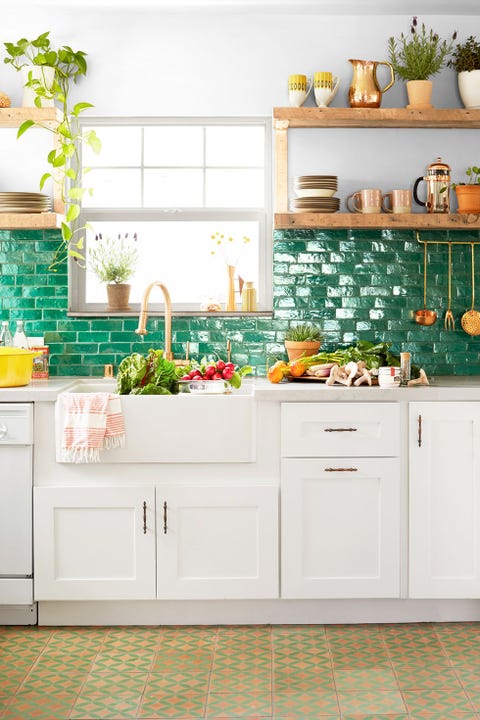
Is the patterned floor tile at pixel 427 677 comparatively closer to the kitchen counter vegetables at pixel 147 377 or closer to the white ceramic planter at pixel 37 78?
the kitchen counter vegetables at pixel 147 377

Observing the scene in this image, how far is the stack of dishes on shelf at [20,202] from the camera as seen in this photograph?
14.8 ft

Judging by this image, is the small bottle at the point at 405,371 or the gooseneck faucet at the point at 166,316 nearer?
the small bottle at the point at 405,371

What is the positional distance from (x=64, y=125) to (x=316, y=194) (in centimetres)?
133

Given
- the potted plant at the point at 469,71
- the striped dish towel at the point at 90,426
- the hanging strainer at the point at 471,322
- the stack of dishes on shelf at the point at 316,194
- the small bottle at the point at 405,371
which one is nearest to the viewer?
the striped dish towel at the point at 90,426

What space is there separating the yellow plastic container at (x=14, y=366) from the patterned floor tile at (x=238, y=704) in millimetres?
1686

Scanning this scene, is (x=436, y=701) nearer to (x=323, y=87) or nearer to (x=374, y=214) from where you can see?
(x=374, y=214)

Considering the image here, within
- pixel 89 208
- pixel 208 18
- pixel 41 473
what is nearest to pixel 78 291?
pixel 89 208

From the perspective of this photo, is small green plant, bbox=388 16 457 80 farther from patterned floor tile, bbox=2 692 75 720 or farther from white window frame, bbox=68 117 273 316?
patterned floor tile, bbox=2 692 75 720

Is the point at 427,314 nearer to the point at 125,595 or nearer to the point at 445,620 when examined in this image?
the point at 445,620

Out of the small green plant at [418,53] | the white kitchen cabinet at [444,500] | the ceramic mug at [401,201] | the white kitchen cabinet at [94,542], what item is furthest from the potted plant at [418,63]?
the white kitchen cabinet at [94,542]

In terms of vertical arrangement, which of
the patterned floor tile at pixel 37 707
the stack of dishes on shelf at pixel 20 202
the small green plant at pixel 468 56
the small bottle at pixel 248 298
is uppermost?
the small green plant at pixel 468 56

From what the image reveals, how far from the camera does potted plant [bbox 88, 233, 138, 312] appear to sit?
15.7 feet

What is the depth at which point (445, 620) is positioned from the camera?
4.13m

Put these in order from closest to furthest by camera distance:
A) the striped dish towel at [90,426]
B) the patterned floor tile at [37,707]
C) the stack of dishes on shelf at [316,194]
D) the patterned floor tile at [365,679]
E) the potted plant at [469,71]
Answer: the patterned floor tile at [37,707]
the patterned floor tile at [365,679]
the striped dish towel at [90,426]
the stack of dishes on shelf at [316,194]
the potted plant at [469,71]
